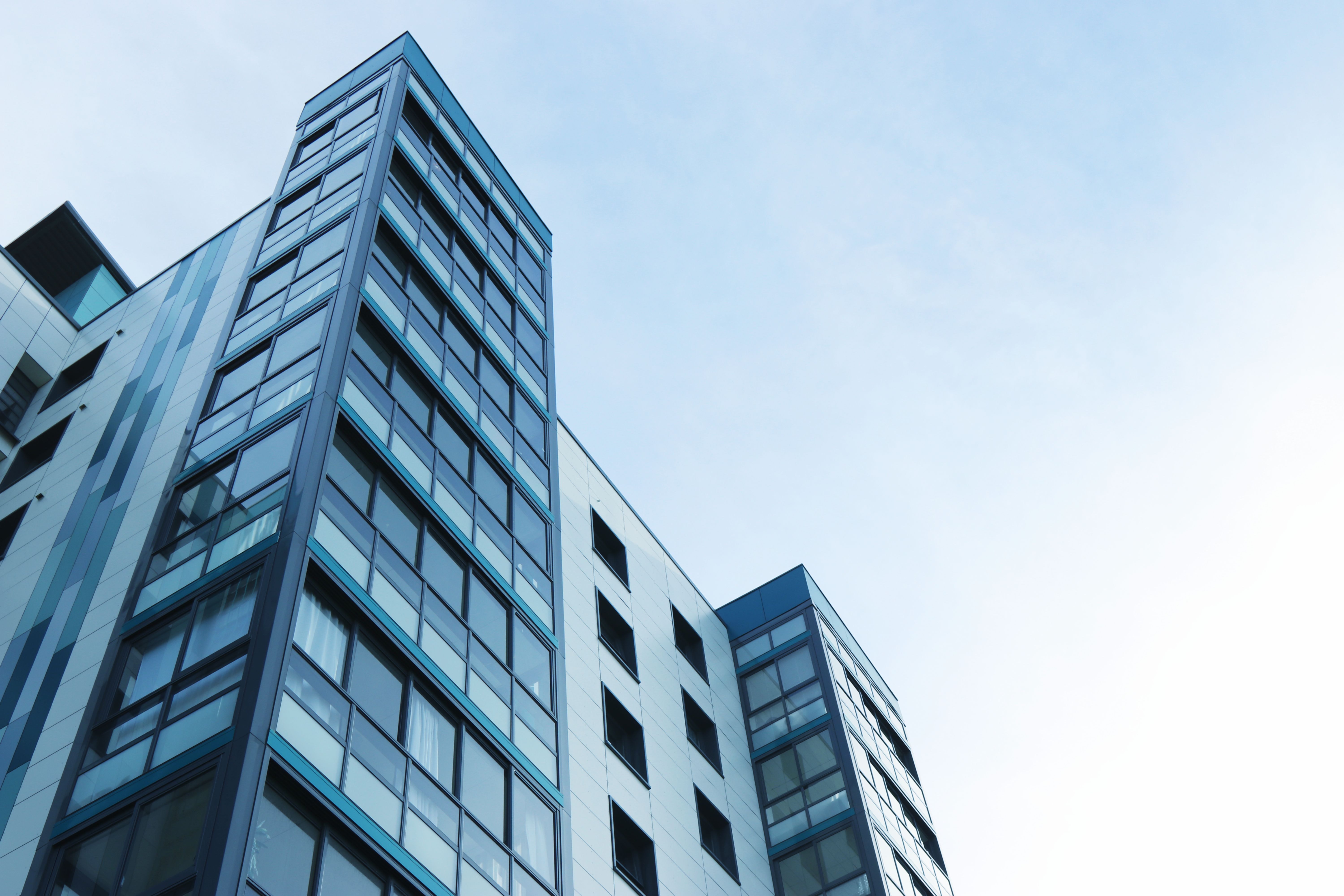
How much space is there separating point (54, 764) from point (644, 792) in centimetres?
1322

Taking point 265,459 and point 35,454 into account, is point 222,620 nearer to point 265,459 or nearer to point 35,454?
point 265,459

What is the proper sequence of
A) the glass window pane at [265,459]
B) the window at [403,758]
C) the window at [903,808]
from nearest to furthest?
1. the window at [403,758]
2. the glass window pane at [265,459]
3. the window at [903,808]

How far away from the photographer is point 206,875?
40.2 feet

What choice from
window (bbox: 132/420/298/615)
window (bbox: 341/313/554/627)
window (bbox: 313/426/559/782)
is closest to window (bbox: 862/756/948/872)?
window (bbox: 341/313/554/627)

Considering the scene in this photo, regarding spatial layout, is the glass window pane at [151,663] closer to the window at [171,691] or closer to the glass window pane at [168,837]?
the window at [171,691]

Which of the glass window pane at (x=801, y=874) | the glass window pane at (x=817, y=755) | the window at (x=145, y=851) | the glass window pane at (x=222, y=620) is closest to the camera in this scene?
the window at (x=145, y=851)

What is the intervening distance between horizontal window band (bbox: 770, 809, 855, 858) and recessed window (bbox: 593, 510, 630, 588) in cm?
780

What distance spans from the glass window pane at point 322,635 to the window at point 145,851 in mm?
2457

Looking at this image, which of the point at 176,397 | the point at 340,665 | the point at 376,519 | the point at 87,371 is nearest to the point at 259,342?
the point at 176,397

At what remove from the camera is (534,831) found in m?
18.2

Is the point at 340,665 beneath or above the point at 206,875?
above

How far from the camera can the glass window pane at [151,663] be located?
622 inches

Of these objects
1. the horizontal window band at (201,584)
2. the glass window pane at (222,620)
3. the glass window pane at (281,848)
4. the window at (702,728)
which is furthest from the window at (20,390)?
the glass window pane at (281,848)

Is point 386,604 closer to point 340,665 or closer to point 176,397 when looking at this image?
point 340,665
